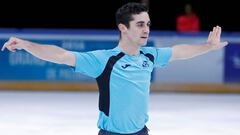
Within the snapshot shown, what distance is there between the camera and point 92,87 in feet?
36.0

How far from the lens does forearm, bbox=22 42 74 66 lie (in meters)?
3.32

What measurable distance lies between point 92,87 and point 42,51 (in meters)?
7.66

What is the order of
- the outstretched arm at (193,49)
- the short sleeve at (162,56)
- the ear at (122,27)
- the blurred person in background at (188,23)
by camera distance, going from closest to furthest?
the ear at (122,27) → the short sleeve at (162,56) → the outstretched arm at (193,49) → the blurred person in background at (188,23)

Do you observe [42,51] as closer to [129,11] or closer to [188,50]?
[129,11]

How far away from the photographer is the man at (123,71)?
11.2 ft

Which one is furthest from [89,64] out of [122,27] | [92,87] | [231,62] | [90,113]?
[231,62]

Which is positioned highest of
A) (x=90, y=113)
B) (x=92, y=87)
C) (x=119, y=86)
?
(x=119, y=86)

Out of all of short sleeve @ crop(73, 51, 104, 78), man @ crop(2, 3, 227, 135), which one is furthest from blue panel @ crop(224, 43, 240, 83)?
short sleeve @ crop(73, 51, 104, 78)

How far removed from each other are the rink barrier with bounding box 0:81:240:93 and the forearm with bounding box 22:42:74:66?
24.9 ft

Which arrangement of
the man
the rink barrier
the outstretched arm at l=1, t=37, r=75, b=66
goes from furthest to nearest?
the rink barrier < the man < the outstretched arm at l=1, t=37, r=75, b=66

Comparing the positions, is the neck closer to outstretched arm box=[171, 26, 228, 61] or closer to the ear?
the ear

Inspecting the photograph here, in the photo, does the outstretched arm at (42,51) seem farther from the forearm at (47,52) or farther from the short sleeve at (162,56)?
the short sleeve at (162,56)

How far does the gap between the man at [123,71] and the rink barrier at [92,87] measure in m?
7.50

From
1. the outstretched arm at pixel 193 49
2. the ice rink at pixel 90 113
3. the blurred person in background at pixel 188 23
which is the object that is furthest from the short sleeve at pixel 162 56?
the blurred person in background at pixel 188 23
